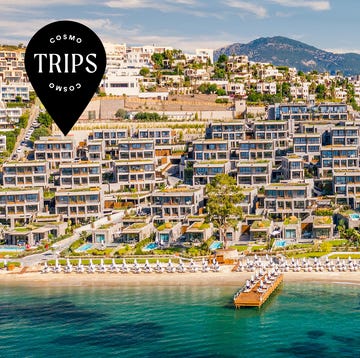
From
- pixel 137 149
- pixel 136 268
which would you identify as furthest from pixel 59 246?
pixel 137 149

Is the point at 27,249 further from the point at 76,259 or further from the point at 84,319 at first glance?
the point at 84,319

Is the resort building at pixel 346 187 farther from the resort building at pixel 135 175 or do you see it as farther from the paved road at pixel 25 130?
the paved road at pixel 25 130

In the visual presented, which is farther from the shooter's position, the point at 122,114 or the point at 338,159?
the point at 122,114

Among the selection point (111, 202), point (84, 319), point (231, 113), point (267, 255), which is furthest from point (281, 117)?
point (84, 319)

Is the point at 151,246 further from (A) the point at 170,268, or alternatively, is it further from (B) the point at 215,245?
(A) the point at 170,268

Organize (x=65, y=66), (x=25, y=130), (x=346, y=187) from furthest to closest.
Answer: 1. (x=25, y=130)
2. (x=346, y=187)
3. (x=65, y=66)

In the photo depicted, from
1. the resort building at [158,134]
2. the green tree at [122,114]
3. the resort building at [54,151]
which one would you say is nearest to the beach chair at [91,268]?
the resort building at [54,151]
